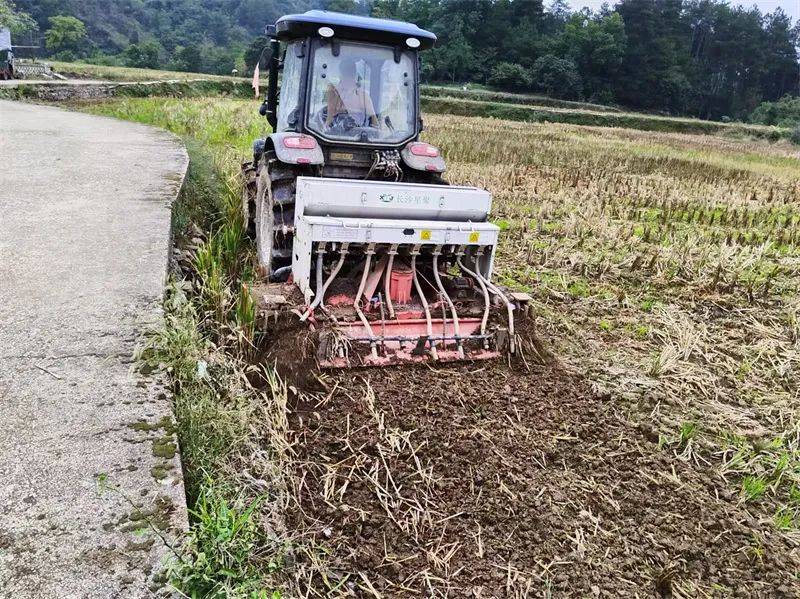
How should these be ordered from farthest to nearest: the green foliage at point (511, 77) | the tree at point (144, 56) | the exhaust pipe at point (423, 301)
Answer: the tree at point (144, 56) < the green foliage at point (511, 77) < the exhaust pipe at point (423, 301)

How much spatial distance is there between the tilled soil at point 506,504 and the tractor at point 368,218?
42cm

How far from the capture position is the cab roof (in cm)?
486

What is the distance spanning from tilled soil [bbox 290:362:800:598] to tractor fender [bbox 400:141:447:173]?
2044 mm

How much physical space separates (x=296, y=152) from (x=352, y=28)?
44.4 inches

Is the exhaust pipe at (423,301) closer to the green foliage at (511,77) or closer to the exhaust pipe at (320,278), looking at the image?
the exhaust pipe at (320,278)

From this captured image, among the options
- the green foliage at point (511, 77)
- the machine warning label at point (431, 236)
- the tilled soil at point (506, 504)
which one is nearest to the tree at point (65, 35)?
the green foliage at point (511, 77)

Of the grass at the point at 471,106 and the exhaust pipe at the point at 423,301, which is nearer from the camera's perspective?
the exhaust pipe at the point at 423,301

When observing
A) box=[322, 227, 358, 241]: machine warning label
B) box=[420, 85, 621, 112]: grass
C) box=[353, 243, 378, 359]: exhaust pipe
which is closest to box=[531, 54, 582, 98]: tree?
box=[420, 85, 621, 112]: grass

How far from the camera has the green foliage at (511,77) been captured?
51.7 meters

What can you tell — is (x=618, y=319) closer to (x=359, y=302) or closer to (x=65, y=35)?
(x=359, y=302)

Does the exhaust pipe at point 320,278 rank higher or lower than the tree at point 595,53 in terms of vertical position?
lower

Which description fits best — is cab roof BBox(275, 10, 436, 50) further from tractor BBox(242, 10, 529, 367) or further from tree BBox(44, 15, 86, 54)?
tree BBox(44, 15, 86, 54)

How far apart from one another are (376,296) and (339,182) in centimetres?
81

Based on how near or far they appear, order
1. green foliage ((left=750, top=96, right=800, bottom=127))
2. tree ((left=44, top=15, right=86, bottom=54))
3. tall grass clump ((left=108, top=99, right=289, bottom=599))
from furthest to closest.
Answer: tree ((left=44, top=15, right=86, bottom=54)), green foliage ((left=750, top=96, right=800, bottom=127)), tall grass clump ((left=108, top=99, right=289, bottom=599))
